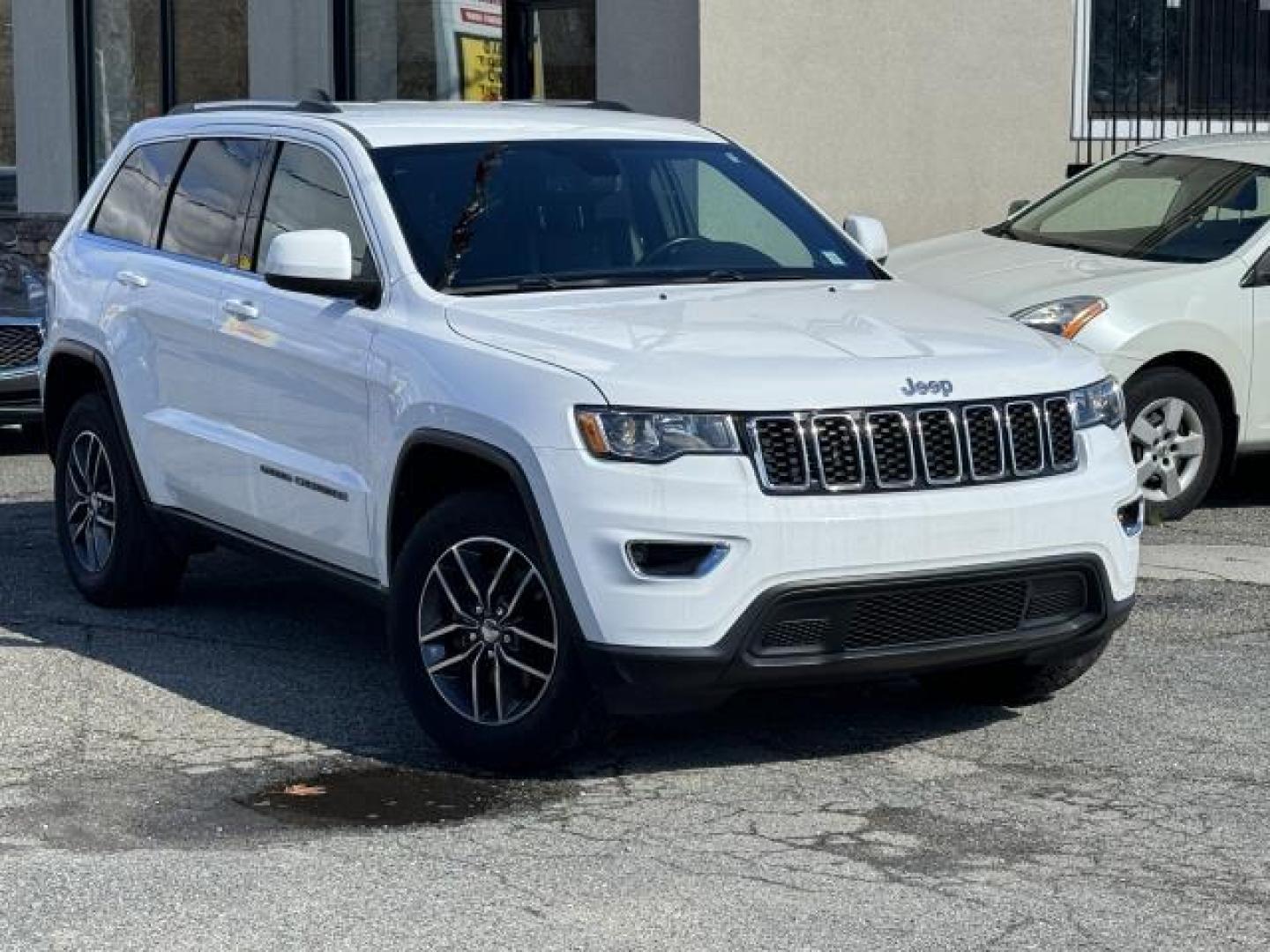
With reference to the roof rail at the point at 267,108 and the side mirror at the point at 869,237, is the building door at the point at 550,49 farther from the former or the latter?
the side mirror at the point at 869,237

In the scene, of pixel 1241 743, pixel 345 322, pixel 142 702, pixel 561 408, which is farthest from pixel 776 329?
pixel 142 702

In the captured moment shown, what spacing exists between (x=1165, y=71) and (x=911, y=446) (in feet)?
39.1

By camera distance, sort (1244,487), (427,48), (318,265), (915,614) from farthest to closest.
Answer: (427,48) < (1244,487) < (318,265) < (915,614)

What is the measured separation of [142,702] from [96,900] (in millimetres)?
2095

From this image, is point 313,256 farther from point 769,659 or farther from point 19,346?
point 19,346

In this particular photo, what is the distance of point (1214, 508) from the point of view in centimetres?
1152

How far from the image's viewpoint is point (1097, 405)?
7.00 metres

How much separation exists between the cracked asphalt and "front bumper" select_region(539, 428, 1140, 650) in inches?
19.8

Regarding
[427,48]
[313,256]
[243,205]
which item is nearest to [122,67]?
[427,48]

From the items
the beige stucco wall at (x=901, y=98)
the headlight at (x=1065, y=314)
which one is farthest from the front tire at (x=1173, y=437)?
the beige stucco wall at (x=901, y=98)

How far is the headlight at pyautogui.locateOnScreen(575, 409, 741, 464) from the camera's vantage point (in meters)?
6.31

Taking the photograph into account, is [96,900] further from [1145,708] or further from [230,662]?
[1145,708]

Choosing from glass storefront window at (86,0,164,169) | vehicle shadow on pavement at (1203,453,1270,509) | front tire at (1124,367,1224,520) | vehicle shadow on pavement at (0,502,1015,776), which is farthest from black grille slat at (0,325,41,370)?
glass storefront window at (86,0,164,169)

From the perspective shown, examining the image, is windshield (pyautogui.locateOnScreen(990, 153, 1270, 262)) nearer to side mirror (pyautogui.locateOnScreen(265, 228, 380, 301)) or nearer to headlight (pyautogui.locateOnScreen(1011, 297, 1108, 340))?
headlight (pyautogui.locateOnScreen(1011, 297, 1108, 340))
